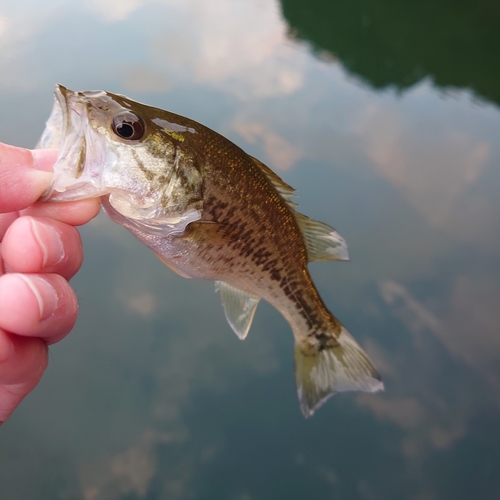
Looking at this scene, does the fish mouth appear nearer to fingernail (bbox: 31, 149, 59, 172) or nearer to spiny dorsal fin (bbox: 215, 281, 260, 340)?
fingernail (bbox: 31, 149, 59, 172)

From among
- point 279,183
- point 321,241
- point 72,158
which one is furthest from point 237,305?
point 72,158

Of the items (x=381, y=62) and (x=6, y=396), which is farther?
→ (x=381, y=62)

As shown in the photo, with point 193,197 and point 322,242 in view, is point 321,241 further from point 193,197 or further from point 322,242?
point 193,197

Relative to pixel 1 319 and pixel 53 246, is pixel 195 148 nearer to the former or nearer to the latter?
pixel 53 246

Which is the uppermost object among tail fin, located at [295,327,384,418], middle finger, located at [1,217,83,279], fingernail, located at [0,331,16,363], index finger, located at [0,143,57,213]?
index finger, located at [0,143,57,213]

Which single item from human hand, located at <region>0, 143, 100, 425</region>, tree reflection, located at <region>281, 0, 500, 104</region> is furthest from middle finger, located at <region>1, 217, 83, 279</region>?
tree reflection, located at <region>281, 0, 500, 104</region>

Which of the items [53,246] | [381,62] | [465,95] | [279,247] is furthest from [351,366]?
[381,62]

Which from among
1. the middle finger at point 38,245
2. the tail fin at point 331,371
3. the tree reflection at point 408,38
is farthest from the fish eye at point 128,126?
the tree reflection at point 408,38
